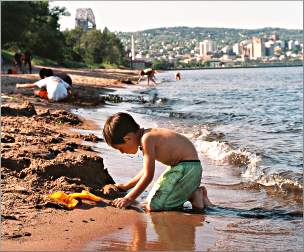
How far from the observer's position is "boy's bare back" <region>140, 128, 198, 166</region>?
477 centimetres

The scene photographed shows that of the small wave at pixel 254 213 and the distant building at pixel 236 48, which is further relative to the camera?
the distant building at pixel 236 48

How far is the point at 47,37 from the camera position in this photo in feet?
184

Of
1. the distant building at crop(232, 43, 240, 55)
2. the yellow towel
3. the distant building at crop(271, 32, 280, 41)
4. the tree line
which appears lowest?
A: the yellow towel

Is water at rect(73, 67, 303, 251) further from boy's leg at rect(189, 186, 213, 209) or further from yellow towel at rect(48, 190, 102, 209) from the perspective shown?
yellow towel at rect(48, 190, 102, 209)

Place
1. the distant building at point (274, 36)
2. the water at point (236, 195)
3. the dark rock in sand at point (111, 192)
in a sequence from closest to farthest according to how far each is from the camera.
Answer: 1. the water at point (236, 195)
2. the dark rock in sand at point (111, 192)
3. the distant building at point (274, 36)

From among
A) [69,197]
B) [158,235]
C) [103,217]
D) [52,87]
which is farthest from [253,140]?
[158,235]

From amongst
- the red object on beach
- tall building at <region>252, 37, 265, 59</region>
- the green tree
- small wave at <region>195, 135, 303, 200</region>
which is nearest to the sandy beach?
small wave at <region>195, 135, 303, 200</region>

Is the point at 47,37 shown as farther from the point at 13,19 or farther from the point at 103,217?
the point at 103,217

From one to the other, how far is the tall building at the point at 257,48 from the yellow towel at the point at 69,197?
173084 mm

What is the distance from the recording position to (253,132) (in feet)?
39.9

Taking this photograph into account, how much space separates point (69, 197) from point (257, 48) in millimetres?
178425

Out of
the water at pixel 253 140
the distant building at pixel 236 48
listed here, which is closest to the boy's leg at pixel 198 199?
the water at pixel 253 140

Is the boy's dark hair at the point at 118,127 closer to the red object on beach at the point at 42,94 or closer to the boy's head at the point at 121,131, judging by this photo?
the boy's head at the point at 121,131

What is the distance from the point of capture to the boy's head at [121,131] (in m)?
4.62
